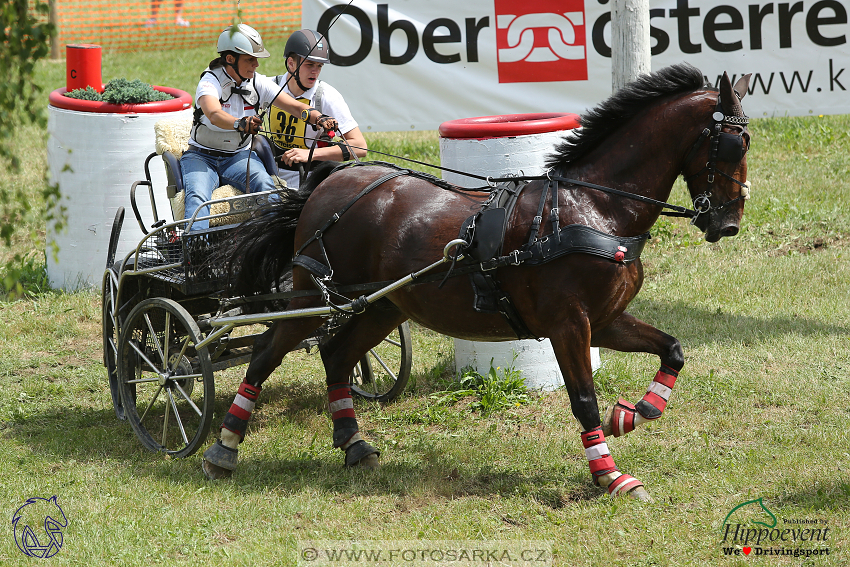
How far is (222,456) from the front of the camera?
4777 millimetres

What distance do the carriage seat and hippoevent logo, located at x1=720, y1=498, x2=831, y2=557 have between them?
3291 millimetres

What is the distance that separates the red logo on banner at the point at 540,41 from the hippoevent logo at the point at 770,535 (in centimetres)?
669

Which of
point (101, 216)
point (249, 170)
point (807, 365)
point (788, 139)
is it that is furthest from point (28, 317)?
point (788, 139)

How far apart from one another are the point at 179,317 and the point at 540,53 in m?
6.18

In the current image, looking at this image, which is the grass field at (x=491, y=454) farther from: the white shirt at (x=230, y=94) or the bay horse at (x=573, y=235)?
the white shirt at (x=230, y=94)

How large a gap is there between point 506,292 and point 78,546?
7.75 ft

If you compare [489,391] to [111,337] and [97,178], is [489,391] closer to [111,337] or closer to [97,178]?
[111,337]

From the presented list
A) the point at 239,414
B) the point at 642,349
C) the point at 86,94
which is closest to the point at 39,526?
the point at 239,414

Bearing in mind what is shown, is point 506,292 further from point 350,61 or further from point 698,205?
point 350,61

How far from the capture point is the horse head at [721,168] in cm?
388

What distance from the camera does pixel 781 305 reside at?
23.0 feet

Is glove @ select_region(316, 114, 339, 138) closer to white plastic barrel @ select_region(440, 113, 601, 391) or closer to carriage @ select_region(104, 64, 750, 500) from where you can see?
carriage @ select_region(104, 64, 750, 500)

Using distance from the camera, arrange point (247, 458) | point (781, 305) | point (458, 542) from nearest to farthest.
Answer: point (458, 542)
point (247, 458)
point (781, 305)

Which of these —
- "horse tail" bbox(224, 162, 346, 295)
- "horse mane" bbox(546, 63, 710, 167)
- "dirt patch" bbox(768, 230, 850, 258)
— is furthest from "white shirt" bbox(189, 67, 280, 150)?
"dirt patch" bbox(768, 230, 850, 258)
